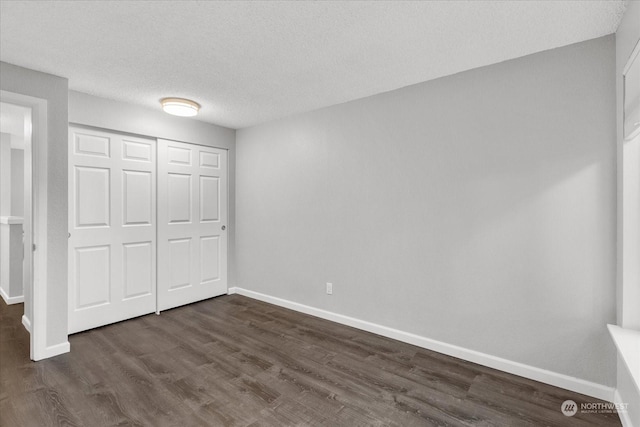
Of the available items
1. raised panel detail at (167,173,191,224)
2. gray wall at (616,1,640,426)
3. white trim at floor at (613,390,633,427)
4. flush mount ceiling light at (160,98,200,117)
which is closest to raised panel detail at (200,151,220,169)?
raised panel detail at (167,173,191,224)

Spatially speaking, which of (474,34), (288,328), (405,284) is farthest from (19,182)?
(474,34)

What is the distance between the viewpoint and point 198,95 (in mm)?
3125

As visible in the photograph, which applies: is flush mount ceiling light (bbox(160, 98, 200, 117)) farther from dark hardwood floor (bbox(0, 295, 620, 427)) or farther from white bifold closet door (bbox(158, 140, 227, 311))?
dark hardwood floor (bbox(0, 295, 620, 427))

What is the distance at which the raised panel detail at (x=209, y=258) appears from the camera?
13.7ft

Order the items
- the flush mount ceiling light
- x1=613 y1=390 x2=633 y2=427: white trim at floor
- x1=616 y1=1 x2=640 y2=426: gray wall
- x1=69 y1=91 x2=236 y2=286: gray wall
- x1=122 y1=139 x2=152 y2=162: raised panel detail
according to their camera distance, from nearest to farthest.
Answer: x1=616 y1=1 x2=640 y2=426: gray wall, x1=613 y1=390 x2=633 y2=427: white trim at floor, x1=69 y1=91 x2=236 y2=286: gray wall, the flush mount ceiling light, x1=122 y1=139 x2=152 y2=162: raised panel detail

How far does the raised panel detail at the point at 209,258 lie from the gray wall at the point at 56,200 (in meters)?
1.60

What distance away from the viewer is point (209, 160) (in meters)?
4.23

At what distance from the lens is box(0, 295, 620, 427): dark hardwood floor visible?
73.6 inches

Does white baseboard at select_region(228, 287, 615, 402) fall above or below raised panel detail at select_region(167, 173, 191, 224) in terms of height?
below

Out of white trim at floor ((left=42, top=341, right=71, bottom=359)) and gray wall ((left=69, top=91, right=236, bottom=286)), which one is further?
gray wall ((left=69, top=91, right=236, bottom=286))

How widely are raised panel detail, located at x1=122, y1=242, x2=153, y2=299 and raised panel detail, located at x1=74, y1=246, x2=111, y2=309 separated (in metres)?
0.17

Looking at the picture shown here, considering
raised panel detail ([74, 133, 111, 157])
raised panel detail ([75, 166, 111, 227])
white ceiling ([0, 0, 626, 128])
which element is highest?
white ceiling ([0, 0, 626, 128])

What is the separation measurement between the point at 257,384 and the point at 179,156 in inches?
112

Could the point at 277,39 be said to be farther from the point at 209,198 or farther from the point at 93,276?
the point at 93,276
